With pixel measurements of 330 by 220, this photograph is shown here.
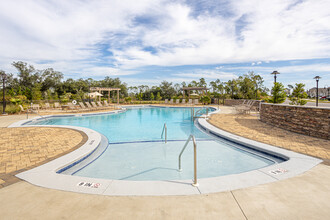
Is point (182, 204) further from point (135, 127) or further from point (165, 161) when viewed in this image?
point (135, 127)

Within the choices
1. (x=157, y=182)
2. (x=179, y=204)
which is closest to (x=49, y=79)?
(x=157, y=182)

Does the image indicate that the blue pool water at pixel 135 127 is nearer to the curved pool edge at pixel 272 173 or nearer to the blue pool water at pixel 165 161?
the blue pool water at pixel 165 161

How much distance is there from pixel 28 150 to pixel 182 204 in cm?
462

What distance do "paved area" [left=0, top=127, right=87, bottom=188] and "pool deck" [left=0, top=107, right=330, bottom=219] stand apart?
0.90 meters

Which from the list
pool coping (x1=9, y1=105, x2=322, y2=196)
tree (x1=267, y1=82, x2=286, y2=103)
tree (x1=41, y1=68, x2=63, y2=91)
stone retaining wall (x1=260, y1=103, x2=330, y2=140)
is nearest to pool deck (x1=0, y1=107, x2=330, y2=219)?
pool coping (x1=9, y1=105, x2=322, y2=196)

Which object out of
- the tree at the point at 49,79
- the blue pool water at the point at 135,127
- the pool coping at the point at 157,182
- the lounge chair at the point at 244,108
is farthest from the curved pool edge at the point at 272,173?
the tree at the point at 49,79

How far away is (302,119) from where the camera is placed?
6.07 m

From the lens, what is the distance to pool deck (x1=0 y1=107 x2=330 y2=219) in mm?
1964

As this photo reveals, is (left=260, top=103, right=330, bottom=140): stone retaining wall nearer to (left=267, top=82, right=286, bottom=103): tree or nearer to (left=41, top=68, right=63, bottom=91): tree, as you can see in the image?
(left=267, top=82, right=286, bottom=103): tree

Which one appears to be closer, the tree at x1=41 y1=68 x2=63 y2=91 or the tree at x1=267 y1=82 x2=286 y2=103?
the tree at x1=267 y1=82 x2=286 y2=103

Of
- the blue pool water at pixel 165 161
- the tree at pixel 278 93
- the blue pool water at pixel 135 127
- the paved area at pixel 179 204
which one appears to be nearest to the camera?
the paved area at pixel 179 204

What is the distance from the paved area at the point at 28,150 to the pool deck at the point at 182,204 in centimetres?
90

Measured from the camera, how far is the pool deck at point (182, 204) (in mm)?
1964

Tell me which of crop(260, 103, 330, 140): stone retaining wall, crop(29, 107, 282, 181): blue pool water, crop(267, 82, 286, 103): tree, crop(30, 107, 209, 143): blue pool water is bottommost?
crop(29, 107, 282, 181): blue pool water
